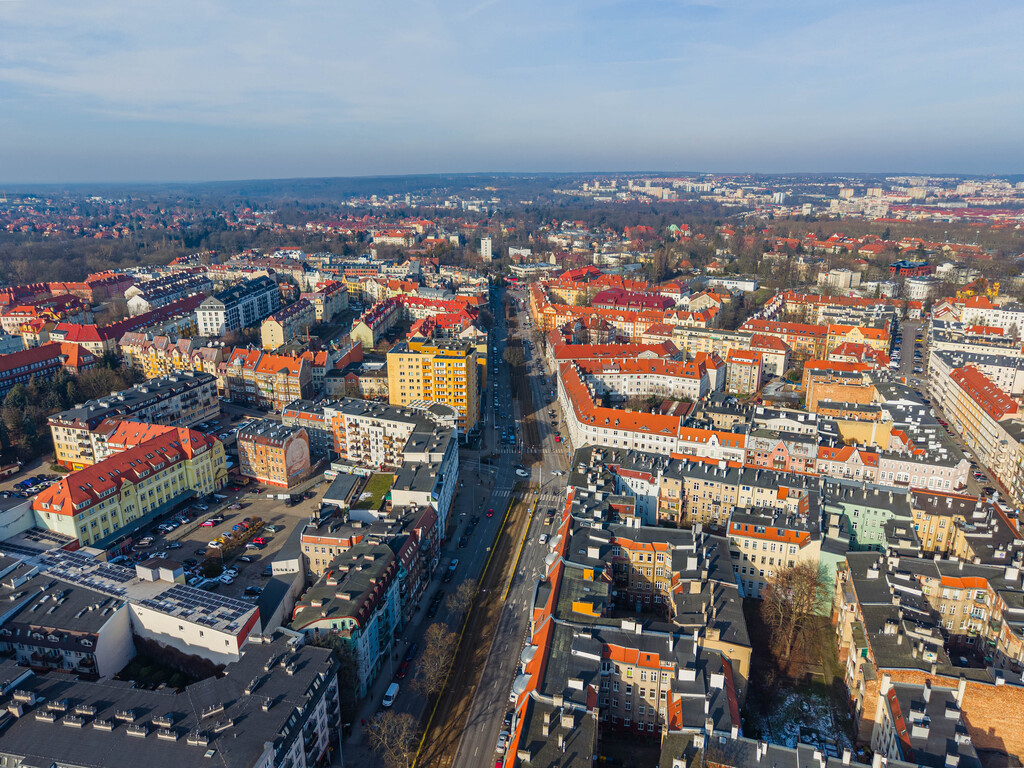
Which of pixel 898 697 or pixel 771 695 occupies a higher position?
pixel 898 697

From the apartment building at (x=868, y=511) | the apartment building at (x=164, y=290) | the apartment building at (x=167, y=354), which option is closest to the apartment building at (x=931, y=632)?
the apartment building at (x=868, y=511)

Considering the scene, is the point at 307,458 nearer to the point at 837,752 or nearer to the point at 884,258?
A: the point at 837,752

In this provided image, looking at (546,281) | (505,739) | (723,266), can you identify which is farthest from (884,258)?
(505,739)

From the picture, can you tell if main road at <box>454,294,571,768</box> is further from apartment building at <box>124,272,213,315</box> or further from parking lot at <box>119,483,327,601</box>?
apartment building at <box>124,272,213,315</box>

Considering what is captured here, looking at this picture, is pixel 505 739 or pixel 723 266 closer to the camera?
pixel 505 739

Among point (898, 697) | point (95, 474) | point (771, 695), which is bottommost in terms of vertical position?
point (771, 695)

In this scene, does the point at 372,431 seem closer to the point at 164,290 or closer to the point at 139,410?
the point at 139,410

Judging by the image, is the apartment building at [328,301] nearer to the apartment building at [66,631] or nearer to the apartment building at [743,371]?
the apartment building at [743,371]
